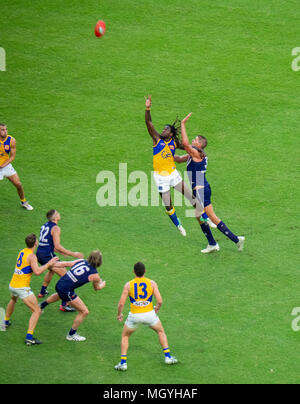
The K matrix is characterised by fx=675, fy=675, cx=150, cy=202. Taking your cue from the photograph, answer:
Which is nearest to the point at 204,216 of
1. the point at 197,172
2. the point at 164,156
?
the point at 197,172

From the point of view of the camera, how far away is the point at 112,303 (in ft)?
45.1

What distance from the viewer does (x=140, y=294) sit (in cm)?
1159

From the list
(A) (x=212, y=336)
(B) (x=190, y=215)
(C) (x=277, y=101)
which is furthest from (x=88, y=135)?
(A) (x=212, y=336)

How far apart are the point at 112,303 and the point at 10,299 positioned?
6.78ft

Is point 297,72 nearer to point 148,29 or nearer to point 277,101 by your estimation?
point 277,101

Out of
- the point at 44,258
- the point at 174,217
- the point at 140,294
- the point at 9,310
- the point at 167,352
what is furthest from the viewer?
the point at 174,217

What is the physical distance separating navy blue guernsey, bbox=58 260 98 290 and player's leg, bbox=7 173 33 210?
4940 millimetres

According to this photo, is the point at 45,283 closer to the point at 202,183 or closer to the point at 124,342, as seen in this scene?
the point at 124,342

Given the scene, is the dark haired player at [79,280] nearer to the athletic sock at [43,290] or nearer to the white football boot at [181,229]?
the athletic sock at [43,290]

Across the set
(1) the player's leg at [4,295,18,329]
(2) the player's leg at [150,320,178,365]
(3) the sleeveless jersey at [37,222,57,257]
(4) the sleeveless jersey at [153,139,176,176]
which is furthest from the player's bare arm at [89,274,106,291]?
(4) the sleeveless jersey at [153,139,176,176]

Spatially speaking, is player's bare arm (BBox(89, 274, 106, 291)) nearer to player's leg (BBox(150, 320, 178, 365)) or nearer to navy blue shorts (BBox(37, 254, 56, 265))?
player's leg (BBox(150, 320, 178, 365))

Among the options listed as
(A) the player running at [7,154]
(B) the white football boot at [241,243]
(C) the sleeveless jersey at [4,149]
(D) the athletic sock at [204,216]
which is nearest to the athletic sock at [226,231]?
(B) the white football boot at [241,243]

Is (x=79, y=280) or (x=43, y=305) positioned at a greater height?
(x=79, y=280)

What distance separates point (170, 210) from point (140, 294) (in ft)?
14.2
